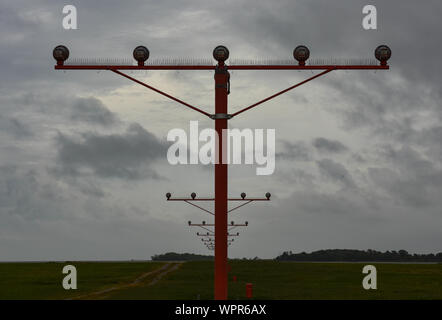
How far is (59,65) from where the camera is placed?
26578mm

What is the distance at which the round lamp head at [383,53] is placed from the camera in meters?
26.3

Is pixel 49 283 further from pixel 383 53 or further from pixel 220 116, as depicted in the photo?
pixel 383 53

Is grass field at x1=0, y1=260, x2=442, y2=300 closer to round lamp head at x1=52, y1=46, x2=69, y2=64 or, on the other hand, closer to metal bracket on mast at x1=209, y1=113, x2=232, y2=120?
metal bracket on mast at x1=209, y1=113, x2=232, y2=120

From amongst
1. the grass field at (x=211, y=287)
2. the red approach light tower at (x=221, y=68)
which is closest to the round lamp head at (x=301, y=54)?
the red approach light tower at (x=221, y=68)

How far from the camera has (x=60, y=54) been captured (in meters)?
26.5

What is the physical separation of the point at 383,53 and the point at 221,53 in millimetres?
6533

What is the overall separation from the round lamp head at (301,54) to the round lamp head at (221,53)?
273 cm

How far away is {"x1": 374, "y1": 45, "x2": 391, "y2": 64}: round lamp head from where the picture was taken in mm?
26266

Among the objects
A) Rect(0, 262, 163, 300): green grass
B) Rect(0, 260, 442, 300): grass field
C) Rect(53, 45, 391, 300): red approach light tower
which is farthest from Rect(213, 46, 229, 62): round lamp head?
Rect(0, 262, 163, 300): green grass

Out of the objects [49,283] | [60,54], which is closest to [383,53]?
[60,54]

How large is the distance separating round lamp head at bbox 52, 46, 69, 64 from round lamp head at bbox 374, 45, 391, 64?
12.6 m

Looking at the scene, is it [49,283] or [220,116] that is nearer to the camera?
[220,116]
